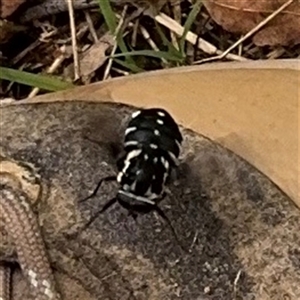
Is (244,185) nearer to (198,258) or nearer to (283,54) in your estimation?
(198,258)

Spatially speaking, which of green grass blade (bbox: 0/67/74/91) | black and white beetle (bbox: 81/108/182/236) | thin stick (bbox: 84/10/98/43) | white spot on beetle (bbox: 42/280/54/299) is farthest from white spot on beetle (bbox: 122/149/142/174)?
thin stick (bbox: 84/10/98/43)

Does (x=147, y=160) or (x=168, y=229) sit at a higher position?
(x=147, y=160)

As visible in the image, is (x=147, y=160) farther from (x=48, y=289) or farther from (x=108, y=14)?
(x=108, y=14)

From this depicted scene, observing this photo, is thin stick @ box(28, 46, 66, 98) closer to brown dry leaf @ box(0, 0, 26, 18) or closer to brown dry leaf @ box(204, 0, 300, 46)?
brown dry leaf @ box(0, 0, 26, 18)

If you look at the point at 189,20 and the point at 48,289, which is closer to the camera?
the point at 48,289

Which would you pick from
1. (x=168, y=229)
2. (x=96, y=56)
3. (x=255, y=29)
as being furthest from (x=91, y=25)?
(x=168, y=229)
